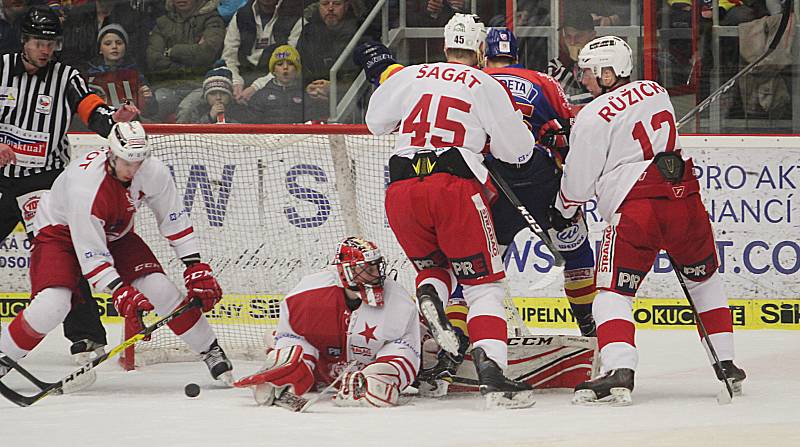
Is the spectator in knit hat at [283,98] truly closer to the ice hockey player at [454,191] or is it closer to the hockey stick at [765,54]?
the hockey stick at [765,54]

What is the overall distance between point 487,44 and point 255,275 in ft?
5.35

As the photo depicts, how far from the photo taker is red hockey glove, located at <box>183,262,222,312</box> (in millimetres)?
4668

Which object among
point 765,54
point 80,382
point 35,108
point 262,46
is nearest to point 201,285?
point 80,382

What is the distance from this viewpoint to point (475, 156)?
432cm

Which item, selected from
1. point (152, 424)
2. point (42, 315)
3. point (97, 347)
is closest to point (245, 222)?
point (97, 347)

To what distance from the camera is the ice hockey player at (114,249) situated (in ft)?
14.9

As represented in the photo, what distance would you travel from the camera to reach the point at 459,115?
4.31 meters

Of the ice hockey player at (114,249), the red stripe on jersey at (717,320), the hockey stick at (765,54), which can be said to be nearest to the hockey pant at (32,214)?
the ice hockey player at (114,249)

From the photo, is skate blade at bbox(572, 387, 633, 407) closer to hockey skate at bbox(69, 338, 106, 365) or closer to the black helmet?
hockey skate at bbox(69, 338, 106, 365)

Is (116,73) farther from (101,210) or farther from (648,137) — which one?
(648,137)

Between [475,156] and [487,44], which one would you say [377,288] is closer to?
[475,156]

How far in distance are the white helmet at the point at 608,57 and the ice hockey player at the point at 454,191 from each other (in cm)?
29

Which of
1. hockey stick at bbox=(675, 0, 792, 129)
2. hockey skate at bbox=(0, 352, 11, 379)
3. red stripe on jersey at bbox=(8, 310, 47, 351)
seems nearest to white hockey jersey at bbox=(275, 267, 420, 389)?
red stripe on jersey at bbox=(8, 310, 47, 351)

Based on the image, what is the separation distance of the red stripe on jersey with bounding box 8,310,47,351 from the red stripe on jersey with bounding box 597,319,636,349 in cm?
189
